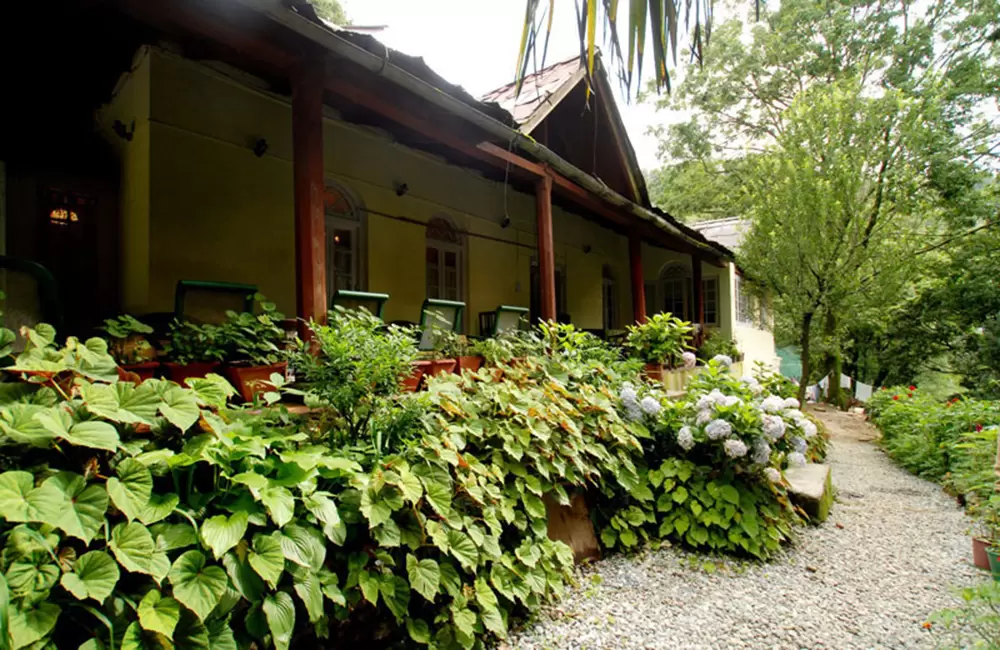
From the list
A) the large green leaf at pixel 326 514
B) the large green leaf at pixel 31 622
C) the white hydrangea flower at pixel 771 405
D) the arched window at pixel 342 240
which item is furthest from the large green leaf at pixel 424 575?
the arched window at pixel 342 240

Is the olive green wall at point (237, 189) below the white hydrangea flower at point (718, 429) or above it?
above

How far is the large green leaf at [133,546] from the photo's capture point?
1.43m

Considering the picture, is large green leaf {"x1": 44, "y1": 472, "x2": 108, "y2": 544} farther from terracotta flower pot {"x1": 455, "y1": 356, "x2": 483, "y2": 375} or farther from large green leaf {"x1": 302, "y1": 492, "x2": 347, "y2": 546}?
terracotta flower pot {"x1": 455, "y1": 356, "x2": 483, "y2": 375}

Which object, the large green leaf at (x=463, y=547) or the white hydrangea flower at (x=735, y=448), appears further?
the white hydrangea flower at (x=735, y=448)

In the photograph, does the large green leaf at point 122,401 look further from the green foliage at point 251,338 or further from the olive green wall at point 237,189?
the olive green wall at point 237,189

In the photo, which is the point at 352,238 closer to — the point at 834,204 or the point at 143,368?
the point at 143,368

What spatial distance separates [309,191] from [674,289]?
1102 centimetres

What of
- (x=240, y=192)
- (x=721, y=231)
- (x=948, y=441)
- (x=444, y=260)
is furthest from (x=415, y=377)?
(x=721, y=231)

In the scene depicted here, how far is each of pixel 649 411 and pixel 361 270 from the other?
12.6 ft

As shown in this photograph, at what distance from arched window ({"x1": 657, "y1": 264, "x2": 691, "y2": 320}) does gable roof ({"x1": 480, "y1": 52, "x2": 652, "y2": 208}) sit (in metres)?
3.63

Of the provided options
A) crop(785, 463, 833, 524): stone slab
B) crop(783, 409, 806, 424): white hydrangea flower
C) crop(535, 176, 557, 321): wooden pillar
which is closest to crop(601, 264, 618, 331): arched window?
crop(535, 176, 557, 321): wooden pillar

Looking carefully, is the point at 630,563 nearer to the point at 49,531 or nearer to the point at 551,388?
the point at 551,388

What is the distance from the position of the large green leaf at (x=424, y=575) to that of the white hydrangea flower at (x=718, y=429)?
2.33 meters

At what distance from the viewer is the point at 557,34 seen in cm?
111
